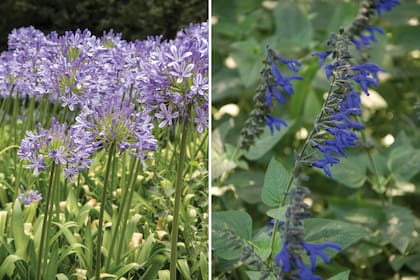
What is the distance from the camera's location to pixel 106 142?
933 mm

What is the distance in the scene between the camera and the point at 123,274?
100cm

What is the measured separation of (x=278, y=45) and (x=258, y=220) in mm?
382

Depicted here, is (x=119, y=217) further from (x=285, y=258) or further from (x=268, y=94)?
(x=285, y=258)

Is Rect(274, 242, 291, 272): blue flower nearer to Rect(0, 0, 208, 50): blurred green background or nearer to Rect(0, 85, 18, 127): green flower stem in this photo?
Rect(0, 0, 208, 50): blurred green background

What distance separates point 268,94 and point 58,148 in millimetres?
298

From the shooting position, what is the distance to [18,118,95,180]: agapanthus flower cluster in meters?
0.92

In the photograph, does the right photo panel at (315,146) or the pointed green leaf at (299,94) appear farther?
the pointed green leaf at (299,94)

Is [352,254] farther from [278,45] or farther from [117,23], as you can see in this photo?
[117,23]

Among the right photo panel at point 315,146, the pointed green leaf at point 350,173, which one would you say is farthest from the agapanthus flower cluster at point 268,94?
the pointed green leaf at point 350,173

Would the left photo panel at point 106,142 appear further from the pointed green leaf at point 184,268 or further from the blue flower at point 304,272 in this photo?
the blue flower at point 304,272

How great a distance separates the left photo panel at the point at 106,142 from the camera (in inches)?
37.6

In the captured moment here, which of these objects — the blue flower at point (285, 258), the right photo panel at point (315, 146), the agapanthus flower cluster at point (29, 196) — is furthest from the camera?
the agapanthus flower cluster at point (29, 196)

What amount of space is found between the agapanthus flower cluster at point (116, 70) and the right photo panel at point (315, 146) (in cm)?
11

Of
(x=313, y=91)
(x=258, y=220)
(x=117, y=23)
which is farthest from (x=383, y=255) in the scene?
(x=117, y=23)
